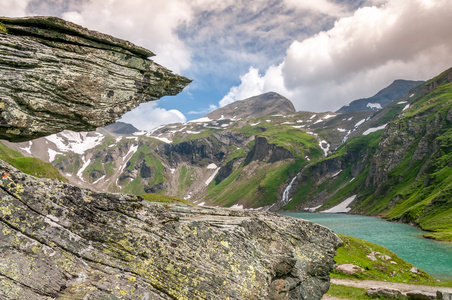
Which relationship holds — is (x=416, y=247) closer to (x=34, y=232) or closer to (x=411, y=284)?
(x=411, y=284)

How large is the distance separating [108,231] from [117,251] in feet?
3.39

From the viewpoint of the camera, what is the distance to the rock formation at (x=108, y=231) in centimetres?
1109

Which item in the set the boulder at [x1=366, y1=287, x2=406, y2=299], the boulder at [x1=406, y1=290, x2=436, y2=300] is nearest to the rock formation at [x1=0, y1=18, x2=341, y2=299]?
→ the boulder at [x1=366, y1=287, x2=406, y2=299]

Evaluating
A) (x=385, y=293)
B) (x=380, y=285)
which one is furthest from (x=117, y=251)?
(x=380, y=285)

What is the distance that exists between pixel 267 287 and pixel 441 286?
33.2 meters

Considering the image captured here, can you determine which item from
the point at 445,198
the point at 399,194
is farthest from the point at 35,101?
the point at 399,194

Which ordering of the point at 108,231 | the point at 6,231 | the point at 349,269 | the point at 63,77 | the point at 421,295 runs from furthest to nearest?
the point at 349,269, the point at 421,295, the point at 63,77, the point at 108,231, the point at 6,231

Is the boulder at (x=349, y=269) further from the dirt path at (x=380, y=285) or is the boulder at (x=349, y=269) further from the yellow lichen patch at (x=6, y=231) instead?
the yellow lichen patch at (x=6, y=231)

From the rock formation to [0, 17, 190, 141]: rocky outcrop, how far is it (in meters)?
0.07

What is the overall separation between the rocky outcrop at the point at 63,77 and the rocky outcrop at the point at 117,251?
546 cm

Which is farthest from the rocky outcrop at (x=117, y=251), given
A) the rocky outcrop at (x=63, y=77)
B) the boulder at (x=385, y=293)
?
the boulder at (x=385, y=293)

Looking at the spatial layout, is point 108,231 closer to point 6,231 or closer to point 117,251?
point 117,251

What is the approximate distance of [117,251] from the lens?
12.4m

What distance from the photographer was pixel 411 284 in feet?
114
